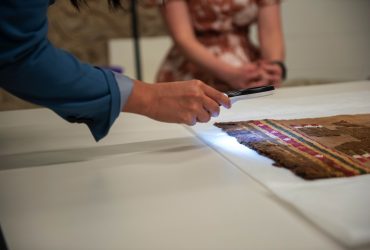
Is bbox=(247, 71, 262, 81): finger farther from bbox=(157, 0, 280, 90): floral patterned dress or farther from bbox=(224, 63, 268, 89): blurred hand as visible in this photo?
bbox=(157, 0, 280, 90): floral patterned dress

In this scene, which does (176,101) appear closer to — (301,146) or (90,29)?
(301,146)

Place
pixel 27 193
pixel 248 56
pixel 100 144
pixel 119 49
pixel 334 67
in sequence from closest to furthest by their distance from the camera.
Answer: pixel 27 193
pixel 100 144
pixel 248 56
pixel 119 49
pixel 334 67

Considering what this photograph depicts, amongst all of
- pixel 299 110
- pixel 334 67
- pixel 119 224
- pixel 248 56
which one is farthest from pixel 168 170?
pixel 334 67

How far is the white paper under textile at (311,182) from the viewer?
487 millimetres

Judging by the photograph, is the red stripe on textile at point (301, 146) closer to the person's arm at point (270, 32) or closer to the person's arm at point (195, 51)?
the person's arm at point (195, 51)

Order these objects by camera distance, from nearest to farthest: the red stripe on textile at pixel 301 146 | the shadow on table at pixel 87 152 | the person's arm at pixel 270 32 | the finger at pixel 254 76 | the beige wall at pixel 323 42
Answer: the red stripe on textile at pixel 301 146 < the shadow on table at pixel 87 152 < the finger at pixel 254 76 < the person's arm at pixel 270 32 < the beige wall at pixel 323 42

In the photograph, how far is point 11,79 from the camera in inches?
22.8

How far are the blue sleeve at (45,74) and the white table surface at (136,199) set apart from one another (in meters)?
0.09

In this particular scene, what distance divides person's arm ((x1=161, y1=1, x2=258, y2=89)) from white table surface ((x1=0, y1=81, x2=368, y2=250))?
18.2 inches

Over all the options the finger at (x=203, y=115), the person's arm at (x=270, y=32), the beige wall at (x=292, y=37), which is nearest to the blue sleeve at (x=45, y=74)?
the finger at (x=203, y=115)

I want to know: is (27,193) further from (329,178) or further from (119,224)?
(329,178)

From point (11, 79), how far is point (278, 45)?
3.43ft

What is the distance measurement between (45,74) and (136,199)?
0.19 metres

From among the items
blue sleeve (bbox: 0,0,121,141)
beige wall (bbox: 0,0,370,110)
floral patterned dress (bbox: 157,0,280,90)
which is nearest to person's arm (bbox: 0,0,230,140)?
blue sleeve (bbox: 0,0,121,141)
